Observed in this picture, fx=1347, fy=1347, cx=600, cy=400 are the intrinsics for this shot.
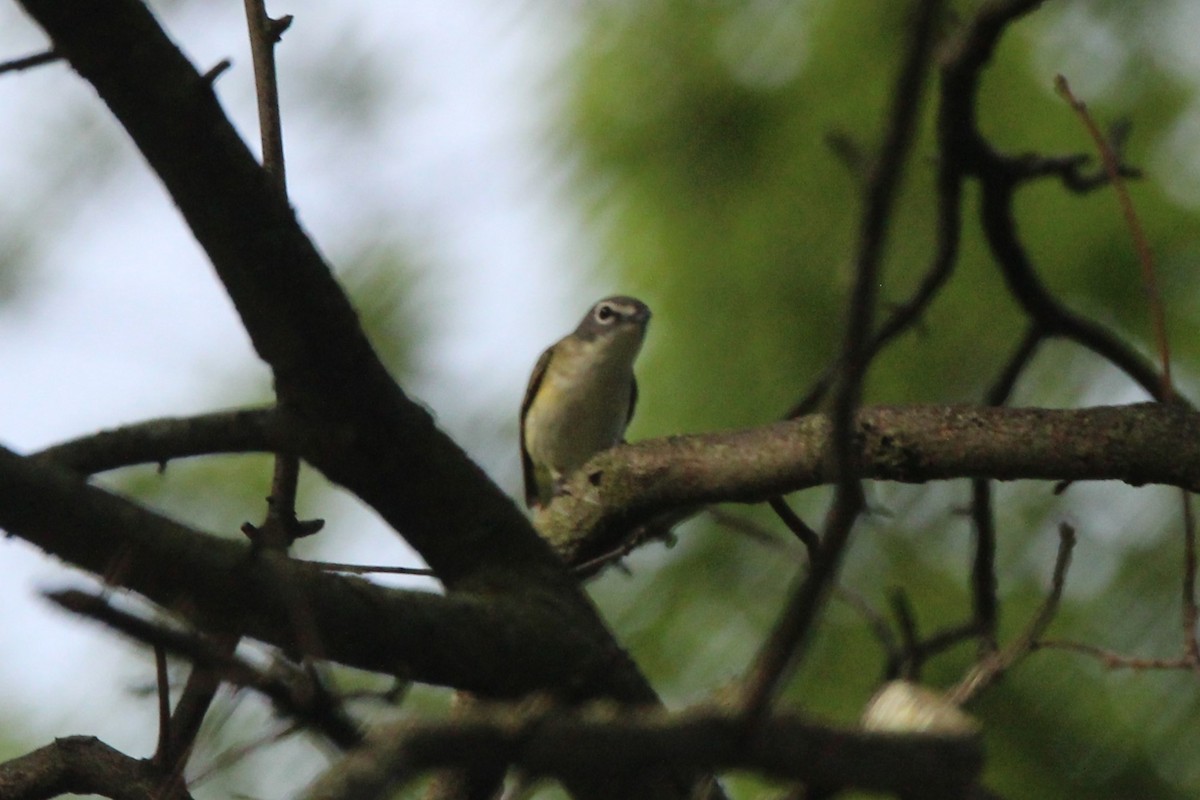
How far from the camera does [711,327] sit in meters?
4.19

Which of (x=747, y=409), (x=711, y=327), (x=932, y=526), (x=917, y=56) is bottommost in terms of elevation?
(x=917, y=56)

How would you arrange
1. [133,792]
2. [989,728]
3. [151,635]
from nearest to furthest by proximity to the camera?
[151,635] → [133,792] → [989,728]

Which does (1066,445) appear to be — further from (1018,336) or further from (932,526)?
(1018,336)

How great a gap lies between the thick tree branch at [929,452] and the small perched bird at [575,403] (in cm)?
248

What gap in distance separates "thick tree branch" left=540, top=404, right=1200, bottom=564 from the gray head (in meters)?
1.42

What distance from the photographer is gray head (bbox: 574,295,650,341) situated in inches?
175

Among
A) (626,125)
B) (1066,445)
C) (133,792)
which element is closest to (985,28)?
(1066,445)

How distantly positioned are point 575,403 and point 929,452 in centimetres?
343

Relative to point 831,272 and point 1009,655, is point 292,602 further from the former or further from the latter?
point 831,272

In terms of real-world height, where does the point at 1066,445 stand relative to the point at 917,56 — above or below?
above

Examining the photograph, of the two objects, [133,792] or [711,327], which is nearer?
[133,792]

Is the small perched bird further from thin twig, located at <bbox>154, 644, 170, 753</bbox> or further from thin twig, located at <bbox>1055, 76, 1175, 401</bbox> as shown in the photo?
thin twig, located at <bbox>154, 644, 170, 753</bbox>

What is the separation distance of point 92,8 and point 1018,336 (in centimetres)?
303

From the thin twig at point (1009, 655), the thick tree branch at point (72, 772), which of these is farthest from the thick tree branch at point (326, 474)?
the thick tree branch at point (72, 772)
